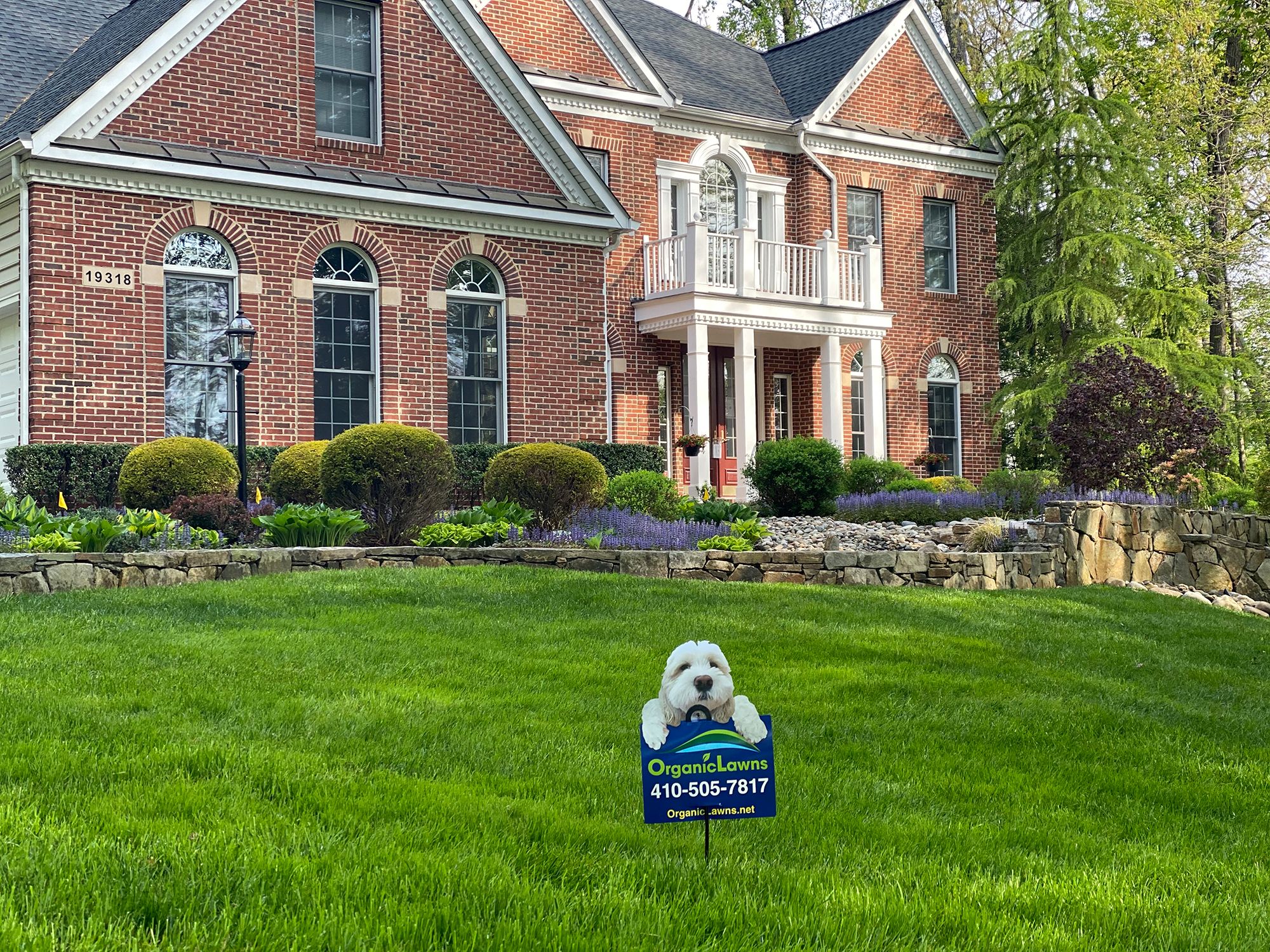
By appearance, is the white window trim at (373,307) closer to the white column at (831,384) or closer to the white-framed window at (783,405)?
the white column at (831,384)

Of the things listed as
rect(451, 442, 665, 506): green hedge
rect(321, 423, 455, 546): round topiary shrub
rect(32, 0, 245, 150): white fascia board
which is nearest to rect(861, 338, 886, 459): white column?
rect(451, 442, 665, 506): green hedge

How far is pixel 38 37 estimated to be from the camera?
1980cm

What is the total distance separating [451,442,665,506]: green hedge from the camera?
56.1 feet

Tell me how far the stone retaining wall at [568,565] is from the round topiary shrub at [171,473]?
119 inches

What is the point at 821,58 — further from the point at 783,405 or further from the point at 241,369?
the point at 241,369

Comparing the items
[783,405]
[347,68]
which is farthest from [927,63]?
[347,68]

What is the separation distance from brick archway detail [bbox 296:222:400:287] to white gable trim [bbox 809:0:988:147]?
39.8 ft

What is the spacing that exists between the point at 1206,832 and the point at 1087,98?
24046 mm

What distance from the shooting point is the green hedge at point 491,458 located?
56.1ft

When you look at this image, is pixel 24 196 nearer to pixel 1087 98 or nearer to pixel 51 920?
pixel 51 920

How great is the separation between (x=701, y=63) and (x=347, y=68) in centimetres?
1073

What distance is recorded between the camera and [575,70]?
22.5m

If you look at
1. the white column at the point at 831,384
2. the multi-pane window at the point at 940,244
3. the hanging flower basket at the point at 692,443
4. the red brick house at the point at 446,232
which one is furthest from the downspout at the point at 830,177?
the hanging flower basket at the point at 692,443

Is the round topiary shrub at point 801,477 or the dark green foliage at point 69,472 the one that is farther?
the round topiary shrub at point 801,477
